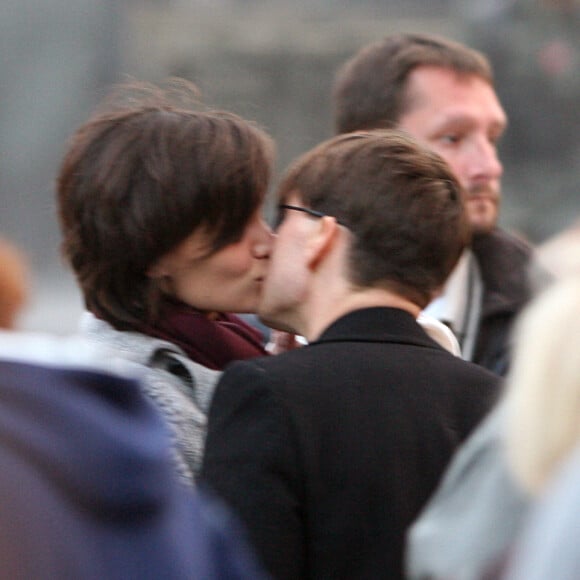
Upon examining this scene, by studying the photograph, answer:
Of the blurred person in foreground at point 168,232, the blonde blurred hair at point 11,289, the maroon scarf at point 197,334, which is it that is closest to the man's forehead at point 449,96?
A: the blurred person in foreground at point 168,232

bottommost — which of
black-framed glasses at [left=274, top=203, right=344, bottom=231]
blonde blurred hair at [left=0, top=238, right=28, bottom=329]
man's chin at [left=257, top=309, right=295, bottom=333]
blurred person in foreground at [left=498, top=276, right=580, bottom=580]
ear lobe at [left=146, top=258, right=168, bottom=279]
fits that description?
man's chin at [left=257, top=309, right=295, bottom=333]

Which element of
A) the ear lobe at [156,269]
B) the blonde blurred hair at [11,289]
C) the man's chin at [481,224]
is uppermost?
the blonde blurred hair at [11,289]

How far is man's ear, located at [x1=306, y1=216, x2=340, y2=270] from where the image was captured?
2.15 m

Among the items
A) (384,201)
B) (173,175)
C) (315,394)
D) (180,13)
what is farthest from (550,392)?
(180,13)

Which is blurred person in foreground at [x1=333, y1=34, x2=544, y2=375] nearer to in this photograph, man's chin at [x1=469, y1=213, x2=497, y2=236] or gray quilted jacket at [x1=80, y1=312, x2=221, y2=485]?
man's chin at [x1=469, y1=213, x2=497, y2=236]

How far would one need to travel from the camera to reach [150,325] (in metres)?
2.30

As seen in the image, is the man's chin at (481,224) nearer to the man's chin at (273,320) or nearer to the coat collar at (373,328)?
the man's chin at (273,320)

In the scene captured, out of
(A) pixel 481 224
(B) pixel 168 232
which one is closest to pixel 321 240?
(B) pixel 168 232

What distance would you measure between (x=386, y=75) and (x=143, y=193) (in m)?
1.50

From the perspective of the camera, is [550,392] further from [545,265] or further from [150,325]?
[150,325]

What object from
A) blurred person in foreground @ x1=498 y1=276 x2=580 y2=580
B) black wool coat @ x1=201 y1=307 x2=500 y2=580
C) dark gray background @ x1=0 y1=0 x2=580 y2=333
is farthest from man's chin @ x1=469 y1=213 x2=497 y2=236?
dark gray background @ x1=0 y1=0 x2=580 y2=333

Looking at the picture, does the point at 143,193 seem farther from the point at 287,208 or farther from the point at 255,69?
the point at 255,69

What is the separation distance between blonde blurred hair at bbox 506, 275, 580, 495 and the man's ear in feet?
2.73

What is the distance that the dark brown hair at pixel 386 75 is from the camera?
3557 mm
